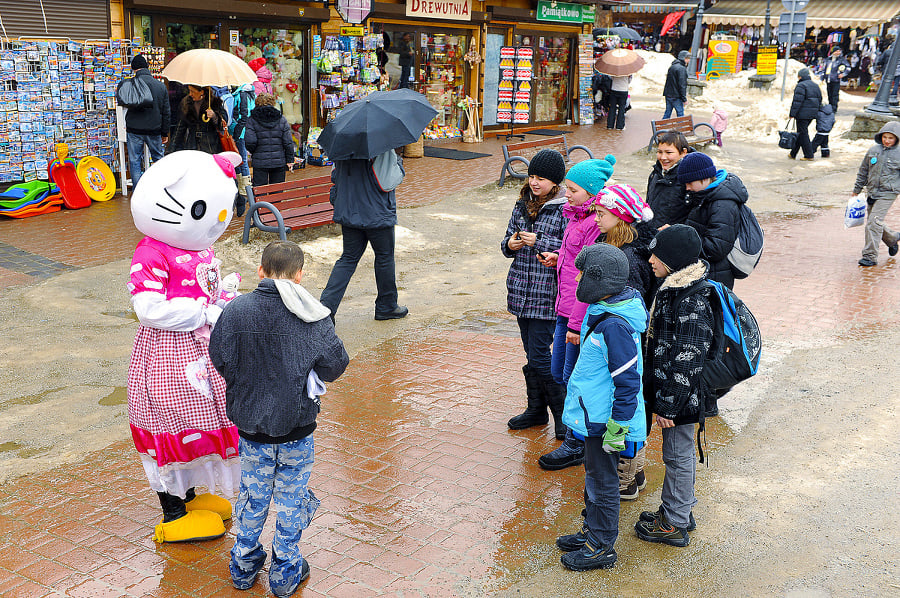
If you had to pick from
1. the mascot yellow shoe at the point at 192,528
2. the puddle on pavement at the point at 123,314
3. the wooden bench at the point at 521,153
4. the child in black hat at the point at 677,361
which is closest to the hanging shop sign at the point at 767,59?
the wooden bench at the point at 521,153

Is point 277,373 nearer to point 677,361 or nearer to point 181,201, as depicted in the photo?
point 181,201

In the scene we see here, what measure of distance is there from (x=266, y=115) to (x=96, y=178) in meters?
3.34

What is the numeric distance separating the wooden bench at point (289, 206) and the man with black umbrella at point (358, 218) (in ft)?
5.24

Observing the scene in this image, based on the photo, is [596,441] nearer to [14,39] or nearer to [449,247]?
[449,247]

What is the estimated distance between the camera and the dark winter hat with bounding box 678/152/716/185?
5566mm

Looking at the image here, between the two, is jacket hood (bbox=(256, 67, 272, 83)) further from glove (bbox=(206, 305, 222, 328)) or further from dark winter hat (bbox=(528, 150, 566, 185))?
glove (bbox=(206, 305, 222, 328))

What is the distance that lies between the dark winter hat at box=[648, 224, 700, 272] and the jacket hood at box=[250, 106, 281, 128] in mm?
7636

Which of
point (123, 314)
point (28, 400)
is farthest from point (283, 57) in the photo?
point (28, 400)

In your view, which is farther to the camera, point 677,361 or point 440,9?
point 440,9

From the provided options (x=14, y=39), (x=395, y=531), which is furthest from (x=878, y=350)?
(x=14, y=39)

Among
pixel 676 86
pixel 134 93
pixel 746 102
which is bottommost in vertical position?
pixel 134 93

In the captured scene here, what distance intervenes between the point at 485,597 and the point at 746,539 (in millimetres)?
1535

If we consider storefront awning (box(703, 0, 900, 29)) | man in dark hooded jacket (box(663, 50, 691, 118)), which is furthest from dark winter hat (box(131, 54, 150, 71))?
storefront awning (box(703, 0, 900, 29))

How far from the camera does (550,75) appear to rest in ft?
76.1
